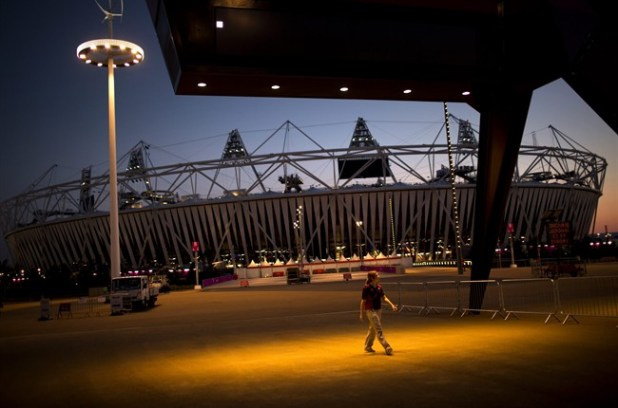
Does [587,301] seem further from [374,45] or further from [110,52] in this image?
[110,52]

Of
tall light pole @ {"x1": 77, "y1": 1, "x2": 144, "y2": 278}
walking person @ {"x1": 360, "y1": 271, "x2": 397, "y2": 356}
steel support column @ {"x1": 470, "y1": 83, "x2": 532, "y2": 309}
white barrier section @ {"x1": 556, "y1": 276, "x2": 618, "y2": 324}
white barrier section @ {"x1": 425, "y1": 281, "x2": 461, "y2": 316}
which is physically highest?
tall light pole @ {"x1": 77, "y1": 1, "x2": 144, "y2": 278}

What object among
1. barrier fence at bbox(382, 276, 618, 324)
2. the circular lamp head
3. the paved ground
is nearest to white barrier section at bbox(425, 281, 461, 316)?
barrier fence at bbox(382, 276, 618, 324)

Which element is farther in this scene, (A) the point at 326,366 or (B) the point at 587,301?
(B) the point at 587,301

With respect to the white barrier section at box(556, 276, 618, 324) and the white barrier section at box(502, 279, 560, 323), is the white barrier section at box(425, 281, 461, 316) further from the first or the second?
the white barrier section at box(556, 276, 618, 324)

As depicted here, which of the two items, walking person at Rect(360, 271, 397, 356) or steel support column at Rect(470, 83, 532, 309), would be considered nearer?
walking person at Rect(360, 271, 397, 356)

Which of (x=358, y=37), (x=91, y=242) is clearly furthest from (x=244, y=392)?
(x=91, y=242)

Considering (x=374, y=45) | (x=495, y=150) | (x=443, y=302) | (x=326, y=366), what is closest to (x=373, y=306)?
(x=326, y=366)

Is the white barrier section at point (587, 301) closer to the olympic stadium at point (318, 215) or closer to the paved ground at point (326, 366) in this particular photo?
the paved ground at point (326, 366)

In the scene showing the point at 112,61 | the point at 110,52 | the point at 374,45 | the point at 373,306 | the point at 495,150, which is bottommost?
the point at 373,306

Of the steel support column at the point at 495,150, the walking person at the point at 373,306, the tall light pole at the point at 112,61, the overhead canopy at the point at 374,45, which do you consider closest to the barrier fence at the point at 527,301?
the steel support column at the point at 495,150

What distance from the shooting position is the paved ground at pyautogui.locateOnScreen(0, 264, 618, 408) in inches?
292

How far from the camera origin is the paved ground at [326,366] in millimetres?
7418

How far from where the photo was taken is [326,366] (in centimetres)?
983

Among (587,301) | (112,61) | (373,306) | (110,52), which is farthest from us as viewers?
(112,61)
